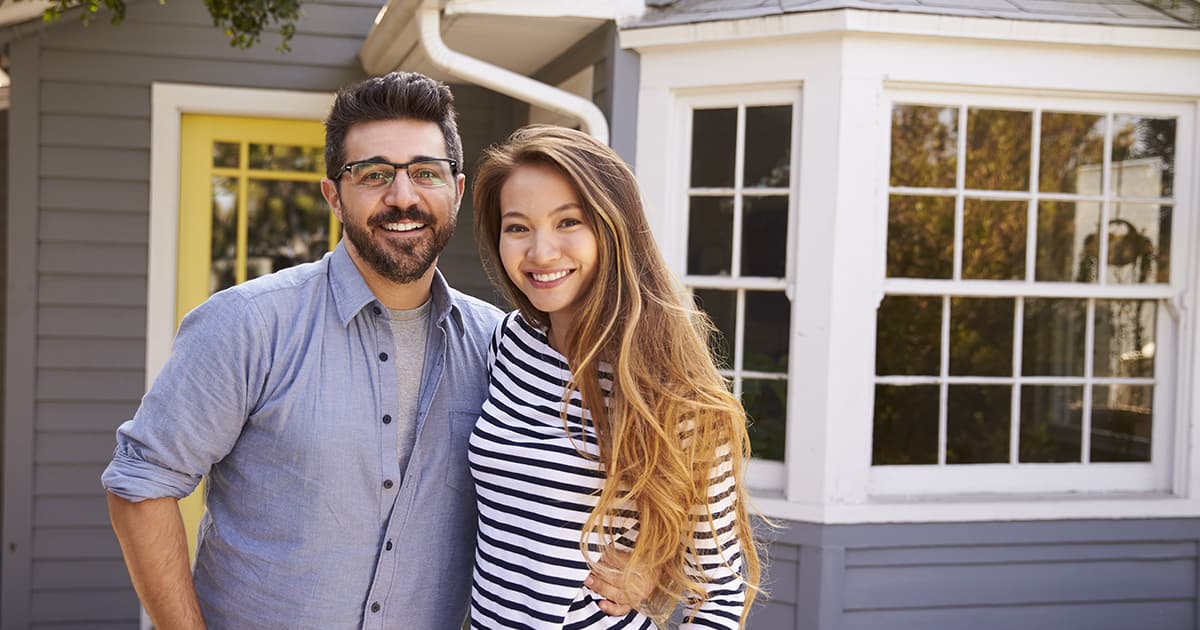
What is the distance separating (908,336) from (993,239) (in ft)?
1.53

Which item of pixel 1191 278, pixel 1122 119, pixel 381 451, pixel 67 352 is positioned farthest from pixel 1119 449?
pixel 67 352

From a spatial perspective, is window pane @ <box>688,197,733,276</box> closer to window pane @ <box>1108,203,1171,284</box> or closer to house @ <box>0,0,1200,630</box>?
house @ <box>0,0,1200,630</box>

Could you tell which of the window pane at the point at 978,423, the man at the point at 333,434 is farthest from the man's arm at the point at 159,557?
the window pane at the point at 978,423

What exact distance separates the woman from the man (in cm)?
11

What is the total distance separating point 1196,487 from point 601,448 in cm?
295

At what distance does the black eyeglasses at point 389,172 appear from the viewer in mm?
1810

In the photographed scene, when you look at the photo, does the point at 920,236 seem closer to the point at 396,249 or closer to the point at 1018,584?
the point at 1018,584

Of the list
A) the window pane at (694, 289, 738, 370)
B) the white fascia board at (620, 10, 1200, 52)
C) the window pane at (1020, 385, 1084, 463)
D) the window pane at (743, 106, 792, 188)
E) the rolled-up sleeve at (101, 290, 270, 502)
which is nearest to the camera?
the rolled-up sleeve at (101, 290, 270, 502)

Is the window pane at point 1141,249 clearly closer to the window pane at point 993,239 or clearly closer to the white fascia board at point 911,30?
the window pane at point 993,239

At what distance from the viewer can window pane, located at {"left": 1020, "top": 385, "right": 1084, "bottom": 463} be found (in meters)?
3.80

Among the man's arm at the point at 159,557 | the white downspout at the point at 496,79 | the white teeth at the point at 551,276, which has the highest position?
the white downspout at the point at 496,79

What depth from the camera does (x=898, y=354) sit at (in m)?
3.66

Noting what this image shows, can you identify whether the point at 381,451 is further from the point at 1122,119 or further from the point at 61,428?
the point at 61,428

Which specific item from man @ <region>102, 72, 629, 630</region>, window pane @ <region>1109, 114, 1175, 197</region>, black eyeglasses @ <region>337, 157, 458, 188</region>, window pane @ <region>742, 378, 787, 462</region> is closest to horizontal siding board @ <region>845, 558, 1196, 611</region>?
window pane @ <region>742, 378, 787, 462</region>
